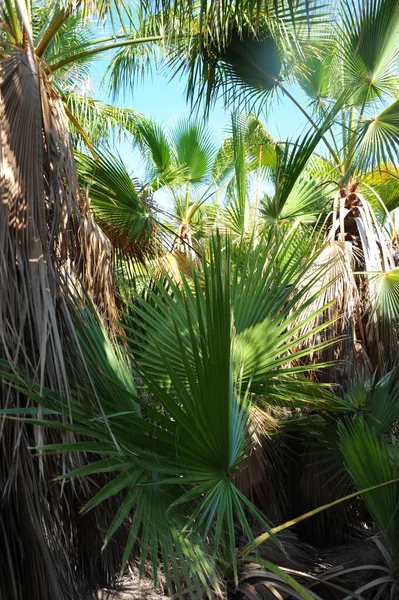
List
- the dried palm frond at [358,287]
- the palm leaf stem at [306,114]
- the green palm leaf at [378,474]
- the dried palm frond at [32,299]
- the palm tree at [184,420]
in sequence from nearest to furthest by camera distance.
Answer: the palm tree at [184,420], the dried palm frond at [32,299], the green palm leaf at [378,474], the dried palm frond at [358,287], the palm leaf stem at [306,114]

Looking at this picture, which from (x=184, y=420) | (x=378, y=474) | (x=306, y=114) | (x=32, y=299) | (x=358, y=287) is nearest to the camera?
(x=184, y=420)

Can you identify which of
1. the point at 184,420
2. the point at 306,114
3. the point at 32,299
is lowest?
the point at 184,420

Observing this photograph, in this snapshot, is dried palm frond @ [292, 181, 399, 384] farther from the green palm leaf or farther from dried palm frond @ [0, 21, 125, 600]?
dried palm frond @ [0, 21, 125, 600]

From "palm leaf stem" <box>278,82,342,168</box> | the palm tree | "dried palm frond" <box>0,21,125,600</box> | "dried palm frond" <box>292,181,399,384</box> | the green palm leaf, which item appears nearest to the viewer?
the palm tree

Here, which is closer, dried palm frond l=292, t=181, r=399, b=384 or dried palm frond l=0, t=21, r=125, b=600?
dried palm frond l=0, t=21, r=125, b=600

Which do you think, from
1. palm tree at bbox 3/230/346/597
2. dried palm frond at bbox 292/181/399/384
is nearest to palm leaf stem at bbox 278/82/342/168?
dried palm frond at bbox 292/181/399/384

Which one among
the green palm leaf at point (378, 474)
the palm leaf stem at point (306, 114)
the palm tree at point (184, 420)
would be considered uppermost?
the palm leaf stem at point (306, 114)

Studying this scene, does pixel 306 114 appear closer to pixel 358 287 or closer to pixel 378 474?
pixel 358 287

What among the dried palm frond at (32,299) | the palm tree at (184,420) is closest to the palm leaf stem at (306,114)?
the dried palm frond at (32,299)

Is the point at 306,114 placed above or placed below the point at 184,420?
above

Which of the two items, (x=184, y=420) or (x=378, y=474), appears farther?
(x=378, y=474)

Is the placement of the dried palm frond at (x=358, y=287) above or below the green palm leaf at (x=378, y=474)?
above

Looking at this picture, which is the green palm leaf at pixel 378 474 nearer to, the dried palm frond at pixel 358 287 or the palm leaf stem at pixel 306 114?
the dried palm frond at pixel 358 287

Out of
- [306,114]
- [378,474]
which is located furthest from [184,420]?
[306,114]
